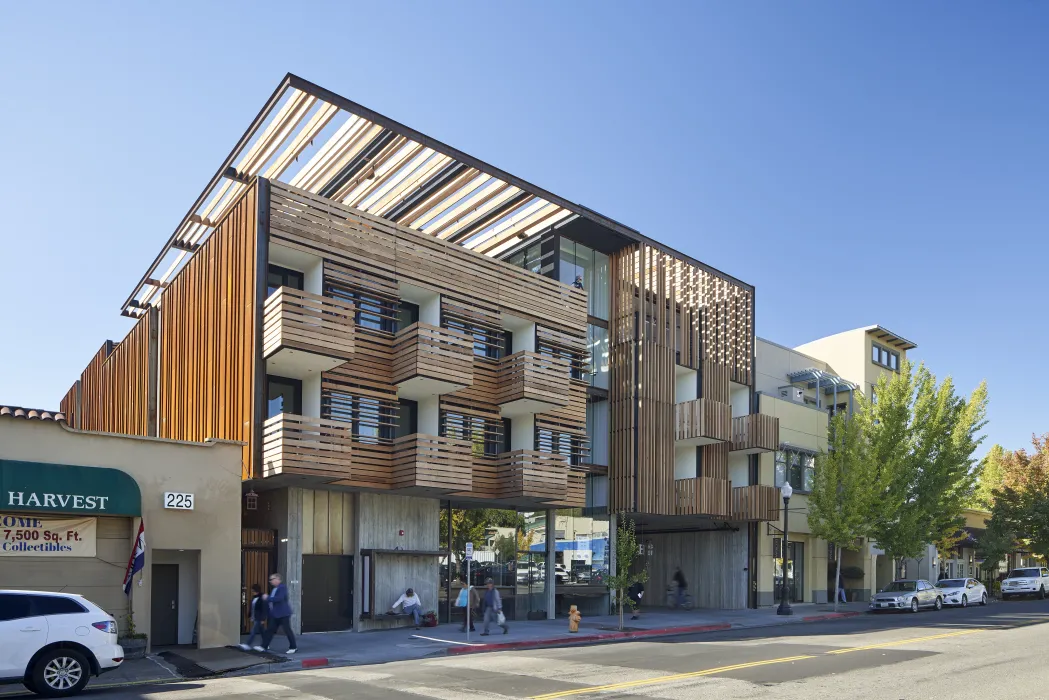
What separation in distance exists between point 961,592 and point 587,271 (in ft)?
67.2

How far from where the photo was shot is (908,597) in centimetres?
3481

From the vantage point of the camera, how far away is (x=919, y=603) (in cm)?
3534

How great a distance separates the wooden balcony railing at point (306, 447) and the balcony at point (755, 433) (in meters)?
18.1

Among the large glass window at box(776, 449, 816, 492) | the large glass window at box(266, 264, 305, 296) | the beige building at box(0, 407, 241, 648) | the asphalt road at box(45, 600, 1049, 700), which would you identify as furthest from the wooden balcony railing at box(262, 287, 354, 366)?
the large glass window at box(776, 449, 816, 492)

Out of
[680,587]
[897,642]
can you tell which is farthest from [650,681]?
[680,587]

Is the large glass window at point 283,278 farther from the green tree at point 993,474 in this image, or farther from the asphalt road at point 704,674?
the green tree at point 993,474

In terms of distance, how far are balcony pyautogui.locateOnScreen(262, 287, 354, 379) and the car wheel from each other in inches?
370

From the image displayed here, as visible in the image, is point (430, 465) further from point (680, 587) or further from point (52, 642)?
point (680, 587)

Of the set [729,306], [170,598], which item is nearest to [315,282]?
[170,598]

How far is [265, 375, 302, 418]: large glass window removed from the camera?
2427 cm

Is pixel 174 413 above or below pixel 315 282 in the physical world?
below

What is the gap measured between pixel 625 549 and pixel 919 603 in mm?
14901

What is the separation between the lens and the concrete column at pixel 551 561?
1209 inches

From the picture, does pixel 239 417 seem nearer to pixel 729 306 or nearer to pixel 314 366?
pixel 314 366
